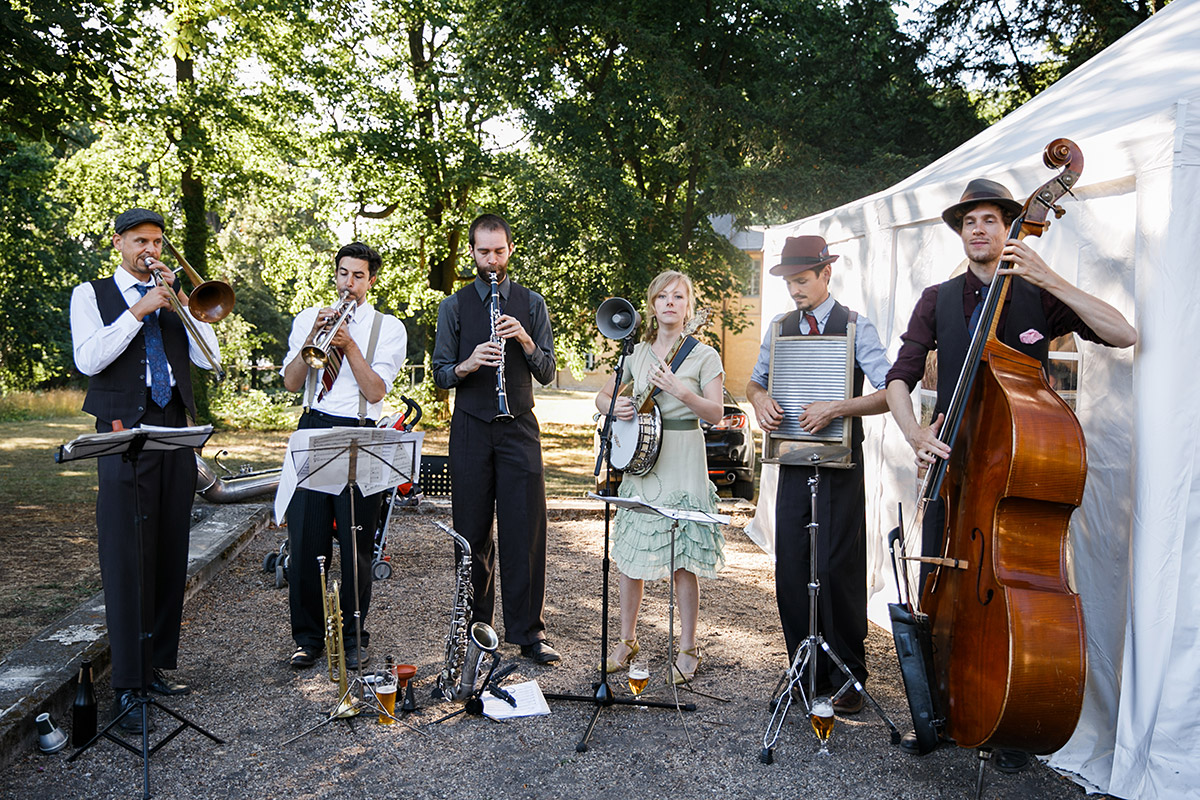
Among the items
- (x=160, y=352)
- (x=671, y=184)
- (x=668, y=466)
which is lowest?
(x=668, y=466)

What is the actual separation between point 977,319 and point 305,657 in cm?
361

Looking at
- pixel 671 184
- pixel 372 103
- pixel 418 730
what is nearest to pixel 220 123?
pixel 372 103

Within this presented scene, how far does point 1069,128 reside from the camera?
13.3 feet

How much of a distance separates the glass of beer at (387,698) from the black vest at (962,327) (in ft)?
8.43

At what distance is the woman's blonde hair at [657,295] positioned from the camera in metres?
4.40

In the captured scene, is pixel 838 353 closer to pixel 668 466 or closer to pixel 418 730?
pixel 668 466

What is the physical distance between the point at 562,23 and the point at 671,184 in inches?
121

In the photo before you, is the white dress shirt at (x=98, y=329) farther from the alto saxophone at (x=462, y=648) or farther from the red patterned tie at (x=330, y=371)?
the alto saxophone at (x=462, y=648)

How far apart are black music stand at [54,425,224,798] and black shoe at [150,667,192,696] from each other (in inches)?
12.2

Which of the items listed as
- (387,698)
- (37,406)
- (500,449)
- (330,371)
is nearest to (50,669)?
(387,698)

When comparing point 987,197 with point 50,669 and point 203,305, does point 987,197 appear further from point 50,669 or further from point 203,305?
point 50,669

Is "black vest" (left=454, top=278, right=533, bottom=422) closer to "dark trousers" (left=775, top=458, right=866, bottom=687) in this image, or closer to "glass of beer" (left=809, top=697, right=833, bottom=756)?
"dark trousers" (left=775, top=458, right=866, bottom=687)

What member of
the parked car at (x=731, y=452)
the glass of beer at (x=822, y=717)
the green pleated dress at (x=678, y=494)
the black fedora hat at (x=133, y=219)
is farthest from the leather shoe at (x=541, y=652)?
the parked car at (x=731, y=452)

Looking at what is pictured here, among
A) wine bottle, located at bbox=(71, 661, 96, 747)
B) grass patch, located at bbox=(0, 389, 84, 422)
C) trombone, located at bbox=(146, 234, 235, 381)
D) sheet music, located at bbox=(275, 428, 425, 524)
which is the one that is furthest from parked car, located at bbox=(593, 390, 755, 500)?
grass patch, located at bbox=(0, 389, 84, 422)
